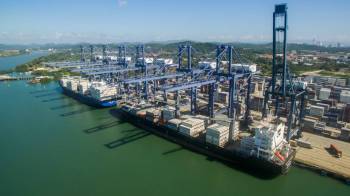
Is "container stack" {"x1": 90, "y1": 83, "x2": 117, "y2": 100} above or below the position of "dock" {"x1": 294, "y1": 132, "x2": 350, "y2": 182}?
above

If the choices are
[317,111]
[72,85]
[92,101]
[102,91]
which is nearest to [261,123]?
[317,111]

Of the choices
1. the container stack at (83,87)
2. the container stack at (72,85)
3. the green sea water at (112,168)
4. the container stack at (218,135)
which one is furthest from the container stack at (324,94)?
the container stack at (72,85)

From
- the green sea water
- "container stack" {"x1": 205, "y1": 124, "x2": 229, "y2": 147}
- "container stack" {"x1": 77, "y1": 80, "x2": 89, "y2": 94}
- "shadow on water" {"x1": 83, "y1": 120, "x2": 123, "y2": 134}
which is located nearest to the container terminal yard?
"container stack" {"x1": 205, "y1": 124, "x2": 229, "y2": 147}

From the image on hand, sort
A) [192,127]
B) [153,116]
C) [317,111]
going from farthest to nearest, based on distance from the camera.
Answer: [153,116]
[317,111]
[192,127]

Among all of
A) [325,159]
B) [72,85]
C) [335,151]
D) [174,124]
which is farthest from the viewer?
[72,85]

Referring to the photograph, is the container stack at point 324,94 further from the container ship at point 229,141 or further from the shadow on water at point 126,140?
the shadow on water at point 126,140

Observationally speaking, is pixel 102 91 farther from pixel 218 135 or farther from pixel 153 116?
pixel 218 135

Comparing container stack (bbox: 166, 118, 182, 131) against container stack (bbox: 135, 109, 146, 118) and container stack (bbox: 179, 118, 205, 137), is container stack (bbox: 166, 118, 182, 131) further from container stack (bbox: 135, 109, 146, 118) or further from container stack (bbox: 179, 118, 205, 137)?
container stack (bbox: 135, 109, 146, 118)

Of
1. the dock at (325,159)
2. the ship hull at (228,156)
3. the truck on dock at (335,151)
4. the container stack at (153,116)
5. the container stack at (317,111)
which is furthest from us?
the container stack at (153,116)

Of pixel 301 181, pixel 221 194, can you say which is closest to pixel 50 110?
pixel 221 194
